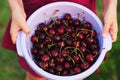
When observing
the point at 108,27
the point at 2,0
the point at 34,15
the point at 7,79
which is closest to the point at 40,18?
the point at 34,15

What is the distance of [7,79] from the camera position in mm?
2057

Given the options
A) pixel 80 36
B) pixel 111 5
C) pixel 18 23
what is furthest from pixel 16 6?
pixel 111 5

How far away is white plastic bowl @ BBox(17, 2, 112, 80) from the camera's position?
4.43 feet

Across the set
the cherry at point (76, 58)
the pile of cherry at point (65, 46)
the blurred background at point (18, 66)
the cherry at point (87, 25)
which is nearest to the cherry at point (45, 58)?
the pile of cherry at point (65, 46)

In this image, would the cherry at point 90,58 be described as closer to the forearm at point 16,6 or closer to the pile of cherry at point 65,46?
the pile of cherry at point 65,46

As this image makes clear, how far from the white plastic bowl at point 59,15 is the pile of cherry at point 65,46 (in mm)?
A: 21

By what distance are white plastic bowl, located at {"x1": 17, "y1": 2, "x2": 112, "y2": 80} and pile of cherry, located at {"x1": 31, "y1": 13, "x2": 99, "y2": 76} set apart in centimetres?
2

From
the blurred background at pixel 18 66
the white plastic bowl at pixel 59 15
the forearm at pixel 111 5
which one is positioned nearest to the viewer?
the white plastic bowl at pixel 59 15

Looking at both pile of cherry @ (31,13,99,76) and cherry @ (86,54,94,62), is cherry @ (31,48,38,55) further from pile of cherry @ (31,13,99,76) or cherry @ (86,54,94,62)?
cherry @ (86,54,94,62)

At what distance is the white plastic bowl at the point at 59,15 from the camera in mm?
1352

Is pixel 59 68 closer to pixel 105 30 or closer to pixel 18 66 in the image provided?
pixel 105 30

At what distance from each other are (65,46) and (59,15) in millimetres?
161

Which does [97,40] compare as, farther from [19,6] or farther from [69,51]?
[19,6]

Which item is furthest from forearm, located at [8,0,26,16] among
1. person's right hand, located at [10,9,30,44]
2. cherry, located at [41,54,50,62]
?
cherry, located at [41,54,50,62]
